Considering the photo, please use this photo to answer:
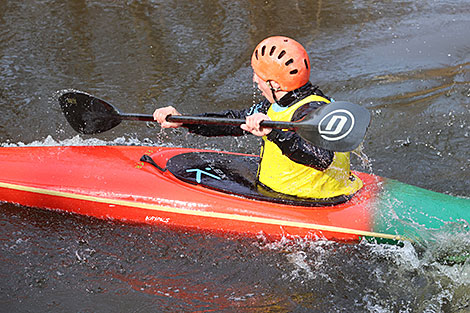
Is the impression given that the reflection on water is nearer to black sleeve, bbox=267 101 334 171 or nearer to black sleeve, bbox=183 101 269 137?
black sleeve, bbox=183 101 269 137

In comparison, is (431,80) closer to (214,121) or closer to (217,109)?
(217,109)

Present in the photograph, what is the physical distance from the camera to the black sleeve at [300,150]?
3096mm

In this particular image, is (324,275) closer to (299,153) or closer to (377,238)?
(377,238)

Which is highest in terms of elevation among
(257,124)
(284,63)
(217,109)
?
(284,63)

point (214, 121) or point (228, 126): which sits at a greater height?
point (214, 121)

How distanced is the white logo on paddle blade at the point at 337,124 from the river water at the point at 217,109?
810 millimetres

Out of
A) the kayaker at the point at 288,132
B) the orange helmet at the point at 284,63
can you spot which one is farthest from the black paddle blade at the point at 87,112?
the orange helmet at the point at 284,63

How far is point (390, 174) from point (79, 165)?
2.44 m

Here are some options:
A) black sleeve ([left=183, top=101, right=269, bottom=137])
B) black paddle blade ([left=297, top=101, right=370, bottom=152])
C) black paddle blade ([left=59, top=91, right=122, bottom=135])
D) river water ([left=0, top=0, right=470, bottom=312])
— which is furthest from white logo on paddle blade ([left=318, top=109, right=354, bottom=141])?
black paddle blade ([left=59, top=91, right=122, bottom=135])

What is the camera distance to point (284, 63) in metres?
3.12

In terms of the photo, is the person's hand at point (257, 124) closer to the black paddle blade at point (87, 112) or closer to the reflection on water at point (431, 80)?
the black paddle blade at point (87, 112)

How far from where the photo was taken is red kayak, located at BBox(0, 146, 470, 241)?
3.45 m

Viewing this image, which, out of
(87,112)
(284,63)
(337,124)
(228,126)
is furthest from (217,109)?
(337,124)

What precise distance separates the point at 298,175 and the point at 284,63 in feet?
2.29
